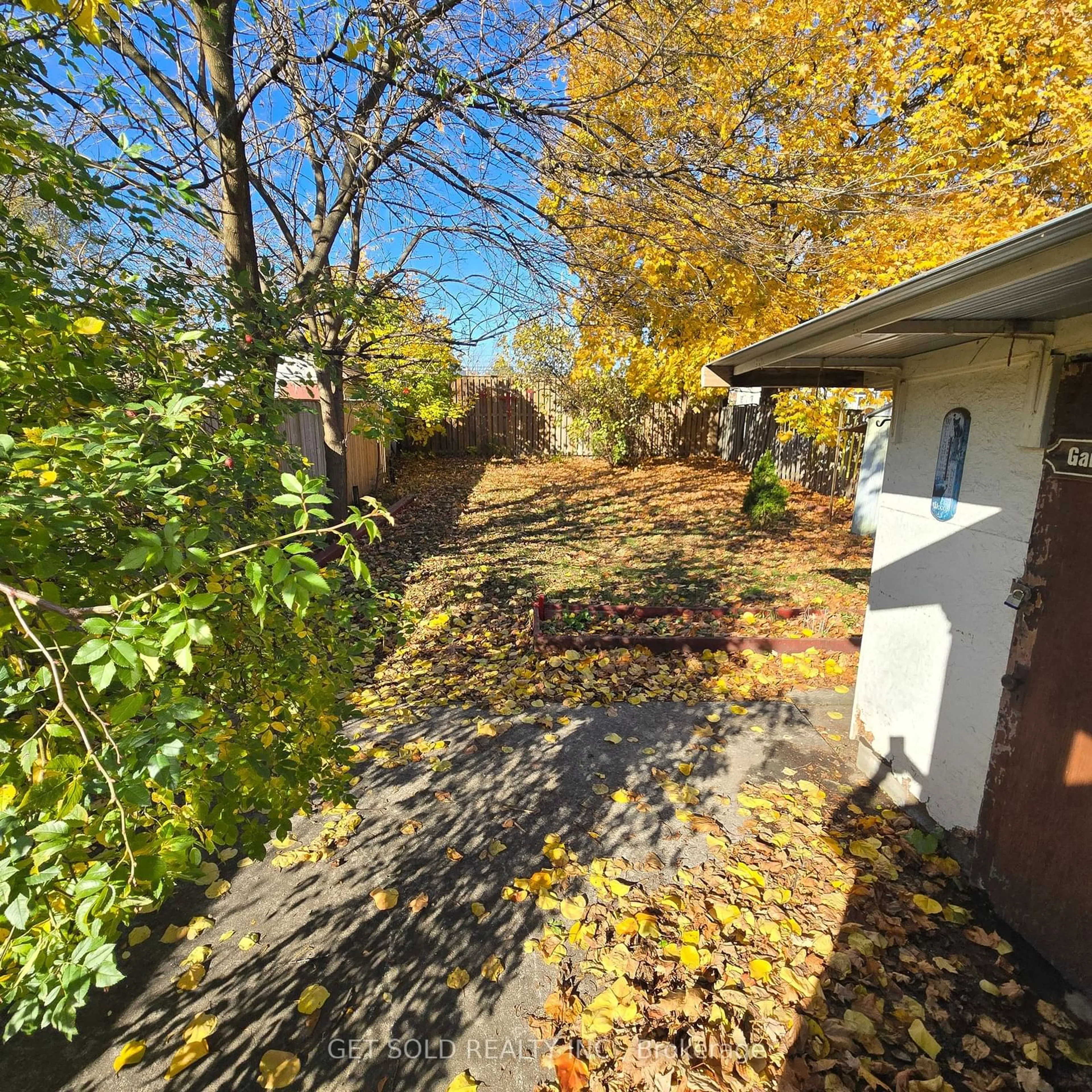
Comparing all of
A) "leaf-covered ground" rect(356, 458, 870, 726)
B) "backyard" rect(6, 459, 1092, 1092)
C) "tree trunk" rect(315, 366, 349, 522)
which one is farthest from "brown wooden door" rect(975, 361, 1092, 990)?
"tree trunk" rect(315, 366, 349, 522)

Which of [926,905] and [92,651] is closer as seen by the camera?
[92,651]

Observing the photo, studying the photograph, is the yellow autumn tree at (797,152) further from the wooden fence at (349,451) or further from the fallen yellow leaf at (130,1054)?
the fallen yellow leaf at (130,1054)

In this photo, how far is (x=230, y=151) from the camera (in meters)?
4.02

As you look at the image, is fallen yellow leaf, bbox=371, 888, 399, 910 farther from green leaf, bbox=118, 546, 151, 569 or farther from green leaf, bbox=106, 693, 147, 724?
green leaf, bbox=118, 546, 151, 569

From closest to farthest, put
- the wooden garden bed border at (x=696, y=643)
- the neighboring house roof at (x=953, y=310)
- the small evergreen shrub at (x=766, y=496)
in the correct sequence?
the neighboring house roof at (x=953, y=310) → the wooden garden bed border at (x=696, y=643) → the small evergreen shrub at (x=766, y=496)

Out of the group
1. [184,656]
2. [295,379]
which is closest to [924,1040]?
[184,656]

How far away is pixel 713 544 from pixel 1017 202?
5.27 meters

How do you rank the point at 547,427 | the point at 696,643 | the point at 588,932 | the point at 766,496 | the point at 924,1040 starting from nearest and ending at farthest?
the point at 924,1040 < the point at 588,932 < the point at 696,643 < the point at 766,496 < the point at 547,427

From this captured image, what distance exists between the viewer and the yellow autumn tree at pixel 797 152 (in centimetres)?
452

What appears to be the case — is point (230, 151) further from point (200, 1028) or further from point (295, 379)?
point (200, 1028)

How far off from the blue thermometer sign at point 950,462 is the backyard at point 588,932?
182cm

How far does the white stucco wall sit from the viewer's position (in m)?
2.55

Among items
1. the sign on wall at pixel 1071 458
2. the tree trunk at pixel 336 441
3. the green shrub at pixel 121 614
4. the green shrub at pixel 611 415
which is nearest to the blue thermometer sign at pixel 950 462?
the sign on wall at pixel 1071 458

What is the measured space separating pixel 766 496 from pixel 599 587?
4.58 metres
